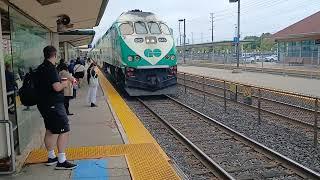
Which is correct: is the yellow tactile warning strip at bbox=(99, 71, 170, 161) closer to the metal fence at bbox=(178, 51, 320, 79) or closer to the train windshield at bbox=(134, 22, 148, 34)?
the train windshield at bbox=(134, 22, 148, 34)

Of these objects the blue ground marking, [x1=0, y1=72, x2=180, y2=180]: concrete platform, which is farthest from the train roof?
the blue ground marking

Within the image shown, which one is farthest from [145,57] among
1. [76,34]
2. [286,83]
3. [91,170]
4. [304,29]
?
[304,29]

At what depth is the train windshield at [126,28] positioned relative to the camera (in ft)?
53.4

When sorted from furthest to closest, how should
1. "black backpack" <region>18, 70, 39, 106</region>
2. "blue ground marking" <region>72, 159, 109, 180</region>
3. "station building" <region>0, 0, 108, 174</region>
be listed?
"station building" <region>0, 0, 108, 174</region>, "black backpack" <region>18, 70, 39, 106</region>, "blue ground marking" <region>72, 159, 109, 180</region>

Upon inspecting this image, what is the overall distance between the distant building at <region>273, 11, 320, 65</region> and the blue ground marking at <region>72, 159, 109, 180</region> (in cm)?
3007

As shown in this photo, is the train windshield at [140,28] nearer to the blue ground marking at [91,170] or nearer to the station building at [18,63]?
the station building at [18,63]

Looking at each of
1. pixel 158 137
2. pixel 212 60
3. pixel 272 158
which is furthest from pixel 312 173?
pixel 212 60

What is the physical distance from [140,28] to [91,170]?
11.5 metres

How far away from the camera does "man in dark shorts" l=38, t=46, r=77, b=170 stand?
5332 millimetres

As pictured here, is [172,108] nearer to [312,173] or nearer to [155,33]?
[155,33]

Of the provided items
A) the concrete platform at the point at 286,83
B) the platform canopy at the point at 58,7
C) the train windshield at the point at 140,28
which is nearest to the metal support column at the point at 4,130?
the platform canopy at the point at 58,7

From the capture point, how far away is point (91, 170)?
560 centimetres

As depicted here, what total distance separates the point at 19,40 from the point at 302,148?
5844 millimetres

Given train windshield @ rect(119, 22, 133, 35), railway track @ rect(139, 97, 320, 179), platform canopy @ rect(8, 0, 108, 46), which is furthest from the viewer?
train windshield @ rect(119, 22, 133, 35)
